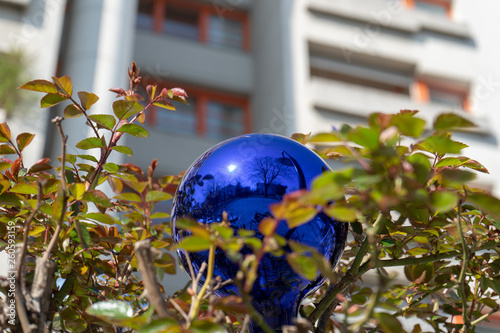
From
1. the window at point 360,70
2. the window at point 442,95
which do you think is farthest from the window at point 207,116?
the window at point 442,95

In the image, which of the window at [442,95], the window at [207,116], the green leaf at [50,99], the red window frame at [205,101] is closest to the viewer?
the green leaf at [50,99]

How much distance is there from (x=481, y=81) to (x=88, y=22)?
5.29 metres

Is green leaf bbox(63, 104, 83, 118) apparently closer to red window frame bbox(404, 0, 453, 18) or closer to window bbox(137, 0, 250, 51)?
window bbox(137, 0, 250, 51)

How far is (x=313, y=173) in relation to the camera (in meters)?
0.74

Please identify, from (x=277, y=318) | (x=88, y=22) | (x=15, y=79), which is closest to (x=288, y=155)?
(x=277, y=318)

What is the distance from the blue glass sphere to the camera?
2.29 feet

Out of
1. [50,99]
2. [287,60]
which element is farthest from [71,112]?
[287,60]

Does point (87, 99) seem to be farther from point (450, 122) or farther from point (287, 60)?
point (287, 60)

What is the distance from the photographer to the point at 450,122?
505mm

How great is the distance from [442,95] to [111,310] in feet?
24.2

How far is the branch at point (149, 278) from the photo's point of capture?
50 centimetres

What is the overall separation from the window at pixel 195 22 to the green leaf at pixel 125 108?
6395 mm

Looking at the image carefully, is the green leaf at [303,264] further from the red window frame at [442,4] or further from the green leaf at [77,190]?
the red window frame at [442,4]

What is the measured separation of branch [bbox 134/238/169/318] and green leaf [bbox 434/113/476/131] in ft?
1.09
